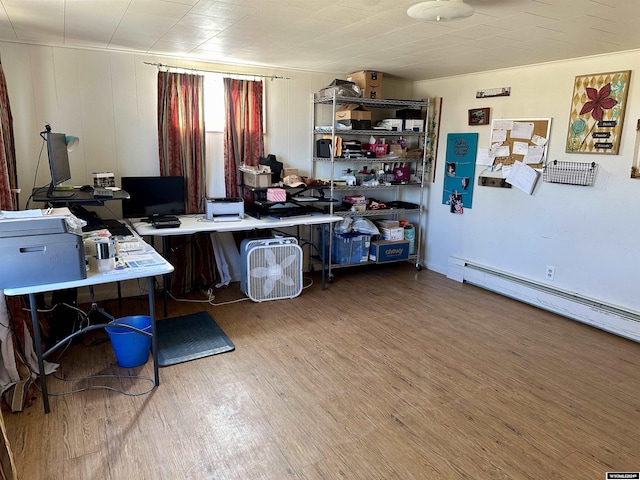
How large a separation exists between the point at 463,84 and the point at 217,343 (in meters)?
3.64

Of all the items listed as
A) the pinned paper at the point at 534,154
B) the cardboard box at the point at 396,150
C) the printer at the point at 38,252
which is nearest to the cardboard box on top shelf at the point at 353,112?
the cardboard box at the point at 396,150

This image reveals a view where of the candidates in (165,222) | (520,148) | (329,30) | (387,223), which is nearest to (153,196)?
(165,222)

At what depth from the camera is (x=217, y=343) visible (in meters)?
3.20

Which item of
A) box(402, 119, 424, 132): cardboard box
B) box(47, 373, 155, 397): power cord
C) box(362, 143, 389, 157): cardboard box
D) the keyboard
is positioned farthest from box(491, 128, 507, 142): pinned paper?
box(47, 373, 155, 397): power cord

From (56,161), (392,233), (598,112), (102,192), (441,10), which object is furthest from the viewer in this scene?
(392,233)

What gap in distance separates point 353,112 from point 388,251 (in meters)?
1.57

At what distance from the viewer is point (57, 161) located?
2.90 metres

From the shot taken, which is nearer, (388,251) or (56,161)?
(56,161)

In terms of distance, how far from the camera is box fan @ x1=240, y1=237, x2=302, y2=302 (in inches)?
155

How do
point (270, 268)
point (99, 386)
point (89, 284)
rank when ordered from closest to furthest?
point (89, 284) → point (99, 386) → point (270, 268)

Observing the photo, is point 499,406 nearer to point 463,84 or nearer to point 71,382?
point 71,382

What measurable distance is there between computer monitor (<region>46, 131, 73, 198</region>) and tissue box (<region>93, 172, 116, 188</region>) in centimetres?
42

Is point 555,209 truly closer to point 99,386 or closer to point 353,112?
point 353,112

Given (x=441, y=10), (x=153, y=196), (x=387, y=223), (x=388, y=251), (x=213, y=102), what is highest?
(x=441, y=10)
